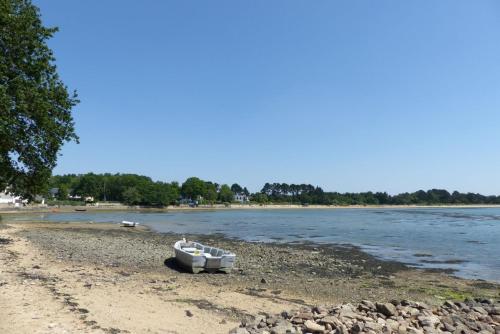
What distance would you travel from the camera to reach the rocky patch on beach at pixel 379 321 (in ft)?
32.3

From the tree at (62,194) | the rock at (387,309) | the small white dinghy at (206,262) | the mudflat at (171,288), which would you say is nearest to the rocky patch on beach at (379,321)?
the rock at (387,309)

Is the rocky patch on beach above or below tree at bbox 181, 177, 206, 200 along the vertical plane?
below

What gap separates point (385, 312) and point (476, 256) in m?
28.3

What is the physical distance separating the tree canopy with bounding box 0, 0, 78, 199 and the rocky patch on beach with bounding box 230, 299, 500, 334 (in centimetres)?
1626

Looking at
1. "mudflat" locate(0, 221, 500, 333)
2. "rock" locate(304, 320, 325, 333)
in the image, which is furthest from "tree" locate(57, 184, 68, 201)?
"rock" locate(304, 320, 325, 333)

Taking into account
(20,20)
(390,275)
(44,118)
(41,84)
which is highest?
(20,20)

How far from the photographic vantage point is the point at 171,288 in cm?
1755

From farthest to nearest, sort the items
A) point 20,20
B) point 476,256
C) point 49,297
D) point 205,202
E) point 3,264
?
point 205,202 → point 476,256 → point 20,20 → point 3,264 → point 49,297

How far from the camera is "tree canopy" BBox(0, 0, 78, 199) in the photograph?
2161 centimetres

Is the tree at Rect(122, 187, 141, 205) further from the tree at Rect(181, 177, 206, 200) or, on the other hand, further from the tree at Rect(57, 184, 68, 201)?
the tree at Rect(181, 177, 206, 200)

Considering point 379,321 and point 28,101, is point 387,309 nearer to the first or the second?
point 379,321

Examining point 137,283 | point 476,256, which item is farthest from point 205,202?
point 137,283

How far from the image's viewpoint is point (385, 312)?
11281mm

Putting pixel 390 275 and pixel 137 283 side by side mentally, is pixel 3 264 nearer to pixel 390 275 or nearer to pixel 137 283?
pixel 137 283
